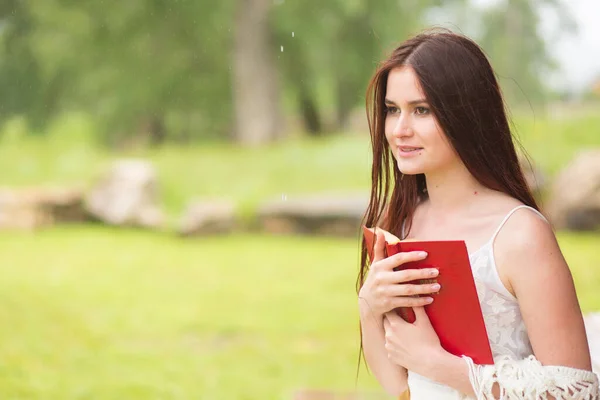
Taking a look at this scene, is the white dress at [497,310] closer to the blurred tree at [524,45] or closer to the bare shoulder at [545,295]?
the bare shoulder at [545,295]

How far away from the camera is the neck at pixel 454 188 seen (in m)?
1.24

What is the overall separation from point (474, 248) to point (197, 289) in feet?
14.6

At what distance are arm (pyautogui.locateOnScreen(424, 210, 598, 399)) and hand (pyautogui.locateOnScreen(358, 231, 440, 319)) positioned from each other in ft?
0.35

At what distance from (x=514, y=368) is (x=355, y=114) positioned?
30.9ft

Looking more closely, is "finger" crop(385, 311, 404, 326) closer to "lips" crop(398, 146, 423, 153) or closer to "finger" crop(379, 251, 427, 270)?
"finger" crop(379, 251, 427, 270)

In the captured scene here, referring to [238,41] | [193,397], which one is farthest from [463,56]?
[238,41]

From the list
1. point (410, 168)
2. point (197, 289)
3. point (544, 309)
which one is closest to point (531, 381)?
point (544, 309)

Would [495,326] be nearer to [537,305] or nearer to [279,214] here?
[537,305]

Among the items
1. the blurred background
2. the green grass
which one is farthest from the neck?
the green grass

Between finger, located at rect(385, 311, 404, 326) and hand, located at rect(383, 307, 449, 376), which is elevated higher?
finger, located at rect(385, 311, 404, 326)

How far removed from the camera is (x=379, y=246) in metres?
1.18

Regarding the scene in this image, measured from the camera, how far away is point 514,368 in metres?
1.13

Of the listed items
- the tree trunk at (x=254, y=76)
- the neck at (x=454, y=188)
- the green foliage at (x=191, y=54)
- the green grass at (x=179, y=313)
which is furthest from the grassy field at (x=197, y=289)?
the neck at (x=454, y=188)

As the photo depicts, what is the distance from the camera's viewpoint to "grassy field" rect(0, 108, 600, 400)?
4.05 metres
